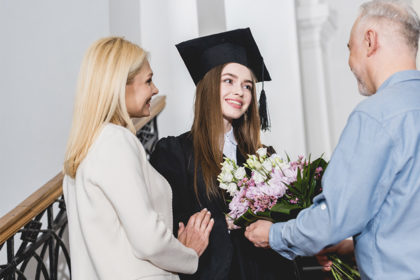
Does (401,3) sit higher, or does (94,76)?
(401,3)

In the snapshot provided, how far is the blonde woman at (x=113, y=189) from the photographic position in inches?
62.1

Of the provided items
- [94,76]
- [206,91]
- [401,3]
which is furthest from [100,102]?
[401,3]

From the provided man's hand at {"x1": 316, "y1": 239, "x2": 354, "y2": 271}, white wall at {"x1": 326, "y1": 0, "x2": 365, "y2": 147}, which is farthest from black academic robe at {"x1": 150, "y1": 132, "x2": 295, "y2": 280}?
white wall at {"x1": 326, "y1": 0, "x2": 365, "y2": 147}

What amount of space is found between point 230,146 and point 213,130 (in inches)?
7.1

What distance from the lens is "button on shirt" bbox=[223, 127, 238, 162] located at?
2566 mm

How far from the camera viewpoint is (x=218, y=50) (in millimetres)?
2627

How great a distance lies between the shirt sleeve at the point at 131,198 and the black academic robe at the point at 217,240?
1.90 ft

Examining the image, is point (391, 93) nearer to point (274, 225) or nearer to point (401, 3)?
point (401, 3)

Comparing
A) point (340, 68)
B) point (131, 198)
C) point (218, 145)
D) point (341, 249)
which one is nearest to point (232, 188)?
point (218, 145)

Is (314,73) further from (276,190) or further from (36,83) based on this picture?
(276,190)

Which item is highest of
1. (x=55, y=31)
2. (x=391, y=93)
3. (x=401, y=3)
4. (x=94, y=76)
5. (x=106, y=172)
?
(x=55, y=31)

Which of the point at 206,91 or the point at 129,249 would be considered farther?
the point at 206,91

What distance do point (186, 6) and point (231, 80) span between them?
65.6 inches

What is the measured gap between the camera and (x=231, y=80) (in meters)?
2.58
